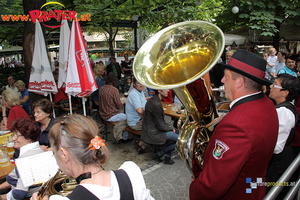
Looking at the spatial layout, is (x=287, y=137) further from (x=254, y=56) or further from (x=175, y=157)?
(x=175, y=157)

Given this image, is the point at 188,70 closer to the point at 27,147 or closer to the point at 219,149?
the point at 219,149

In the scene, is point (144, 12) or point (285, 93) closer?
point (285, 93)

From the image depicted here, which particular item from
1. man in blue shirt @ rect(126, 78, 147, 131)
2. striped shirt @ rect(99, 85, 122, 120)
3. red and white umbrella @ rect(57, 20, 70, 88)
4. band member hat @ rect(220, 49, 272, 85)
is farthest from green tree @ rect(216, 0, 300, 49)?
band member hat @ rect(220, 49, 272, 85)

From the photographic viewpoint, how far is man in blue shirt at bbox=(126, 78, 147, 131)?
4.48m

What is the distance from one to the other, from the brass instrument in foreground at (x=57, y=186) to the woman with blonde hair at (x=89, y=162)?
1.33 feet

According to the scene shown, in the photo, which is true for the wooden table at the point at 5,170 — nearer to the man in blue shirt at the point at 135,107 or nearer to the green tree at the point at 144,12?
the man in blue shirt at the point at 135,107

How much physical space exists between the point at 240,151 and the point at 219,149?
0.44 ft

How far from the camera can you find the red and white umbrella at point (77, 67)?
3.80m

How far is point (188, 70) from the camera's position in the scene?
2.39 m

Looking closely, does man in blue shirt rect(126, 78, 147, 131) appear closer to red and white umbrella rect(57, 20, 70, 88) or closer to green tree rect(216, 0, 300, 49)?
red and white umbrella rect(57, 20, 70, 88)

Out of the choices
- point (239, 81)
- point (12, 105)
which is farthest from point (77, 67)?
point (239, 81)

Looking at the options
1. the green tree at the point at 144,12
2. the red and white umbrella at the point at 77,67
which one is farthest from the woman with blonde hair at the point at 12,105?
the green tree at the point at 144,12

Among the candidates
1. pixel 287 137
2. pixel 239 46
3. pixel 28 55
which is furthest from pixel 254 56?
pixel 239 46

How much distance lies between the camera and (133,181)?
1338 mm
